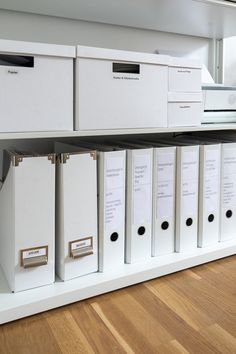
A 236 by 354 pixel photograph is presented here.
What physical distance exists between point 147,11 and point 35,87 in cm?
62

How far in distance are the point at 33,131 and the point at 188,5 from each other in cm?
75

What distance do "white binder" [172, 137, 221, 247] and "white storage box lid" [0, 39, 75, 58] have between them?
59 centimetres

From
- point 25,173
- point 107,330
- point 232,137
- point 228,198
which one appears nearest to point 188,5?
point 232,137

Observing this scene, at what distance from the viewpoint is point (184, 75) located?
3.97 feet

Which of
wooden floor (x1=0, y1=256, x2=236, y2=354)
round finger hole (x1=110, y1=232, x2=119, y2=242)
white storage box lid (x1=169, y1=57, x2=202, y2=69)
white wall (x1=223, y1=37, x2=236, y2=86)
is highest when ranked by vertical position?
white wall (x1=223, y1=37, x2=236, y2=86)

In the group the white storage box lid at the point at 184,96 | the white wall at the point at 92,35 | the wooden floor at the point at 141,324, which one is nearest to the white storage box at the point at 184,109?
the white storage box lid at the point at 184,96

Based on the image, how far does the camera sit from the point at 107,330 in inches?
35.4

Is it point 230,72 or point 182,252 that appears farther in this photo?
point 230,72

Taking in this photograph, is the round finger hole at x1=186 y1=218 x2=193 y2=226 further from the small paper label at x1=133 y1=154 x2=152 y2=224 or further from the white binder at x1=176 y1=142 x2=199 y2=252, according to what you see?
the small paper label at x1=133 y1=154 x2=152 y2=224

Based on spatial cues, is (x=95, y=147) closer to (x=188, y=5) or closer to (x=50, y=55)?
(x=50, y=55)

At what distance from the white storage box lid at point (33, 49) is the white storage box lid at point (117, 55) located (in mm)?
37

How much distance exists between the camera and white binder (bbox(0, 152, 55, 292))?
970mm

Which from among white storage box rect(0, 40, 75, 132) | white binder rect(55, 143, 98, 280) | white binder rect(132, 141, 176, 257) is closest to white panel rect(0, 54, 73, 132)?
white storage box rect(0, 40, 75, 132)

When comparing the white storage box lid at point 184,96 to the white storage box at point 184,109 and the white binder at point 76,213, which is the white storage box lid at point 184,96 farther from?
the white binder at point 76,213
